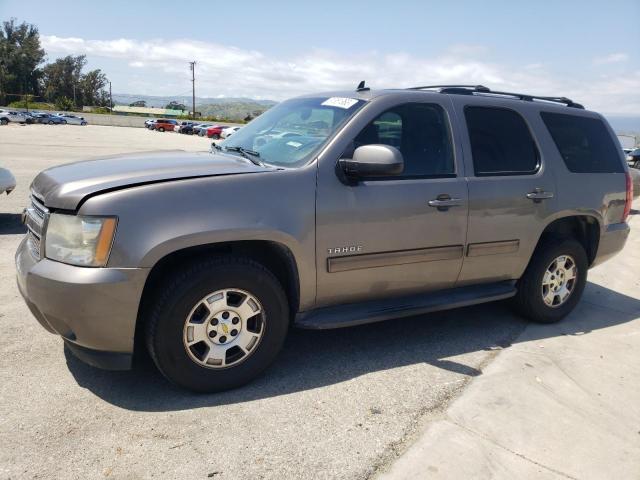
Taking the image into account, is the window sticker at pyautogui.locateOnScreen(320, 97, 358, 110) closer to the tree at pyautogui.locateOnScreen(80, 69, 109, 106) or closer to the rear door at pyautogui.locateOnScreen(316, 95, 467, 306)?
the rear door at pyautogui.locateOnScreen(316, 95, 467, 306)

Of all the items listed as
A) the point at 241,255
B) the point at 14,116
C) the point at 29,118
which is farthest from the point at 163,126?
the point at 241,255

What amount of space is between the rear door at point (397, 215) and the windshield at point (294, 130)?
0.60ft

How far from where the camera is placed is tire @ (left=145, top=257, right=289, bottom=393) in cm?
291

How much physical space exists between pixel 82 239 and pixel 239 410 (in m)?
1.28

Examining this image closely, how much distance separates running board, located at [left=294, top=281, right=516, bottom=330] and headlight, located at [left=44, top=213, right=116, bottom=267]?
1294 mm

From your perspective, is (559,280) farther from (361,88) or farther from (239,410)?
(239,410)

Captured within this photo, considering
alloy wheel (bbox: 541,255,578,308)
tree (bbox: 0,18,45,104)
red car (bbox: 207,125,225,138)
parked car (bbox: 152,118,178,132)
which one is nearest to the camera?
alloy wheel (bbox: 541,255,578,308)

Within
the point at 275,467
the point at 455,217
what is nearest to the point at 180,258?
the point at 275,467

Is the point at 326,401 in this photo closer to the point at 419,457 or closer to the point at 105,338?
the point at 419,457

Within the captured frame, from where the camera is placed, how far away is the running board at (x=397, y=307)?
135 inches

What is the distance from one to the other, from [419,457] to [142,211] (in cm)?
191

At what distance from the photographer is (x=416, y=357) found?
12.6ft

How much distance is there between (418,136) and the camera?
382 cm

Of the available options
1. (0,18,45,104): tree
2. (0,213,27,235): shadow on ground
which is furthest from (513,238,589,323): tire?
(0,18,45,104): tree
